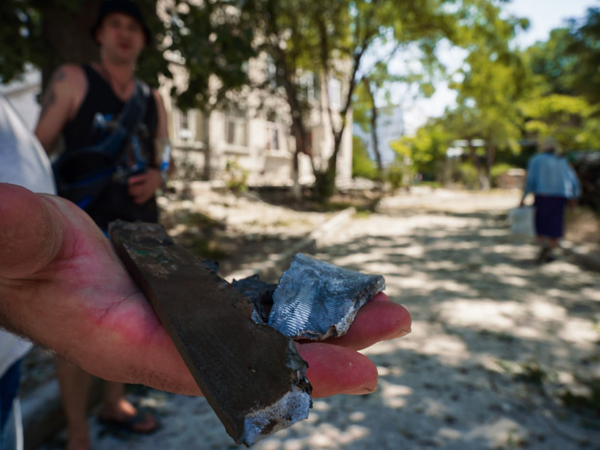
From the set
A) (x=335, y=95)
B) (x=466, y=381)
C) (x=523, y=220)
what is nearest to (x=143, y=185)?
(x=466, y=381)

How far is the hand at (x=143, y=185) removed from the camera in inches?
82.8

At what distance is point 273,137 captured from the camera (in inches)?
766

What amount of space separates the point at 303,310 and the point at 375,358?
246 cm

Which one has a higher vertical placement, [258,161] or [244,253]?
[258,161]

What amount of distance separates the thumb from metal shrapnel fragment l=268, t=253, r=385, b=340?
49cm

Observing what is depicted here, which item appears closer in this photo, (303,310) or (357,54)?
(303,310)

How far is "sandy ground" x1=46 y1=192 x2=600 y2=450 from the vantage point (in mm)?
2305

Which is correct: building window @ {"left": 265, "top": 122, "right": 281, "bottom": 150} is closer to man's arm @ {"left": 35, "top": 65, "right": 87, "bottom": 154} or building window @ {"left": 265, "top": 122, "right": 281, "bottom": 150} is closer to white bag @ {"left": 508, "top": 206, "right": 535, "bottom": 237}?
white bag @ {"left": 508, "top": 206, "right": 535, "bottom": 237}

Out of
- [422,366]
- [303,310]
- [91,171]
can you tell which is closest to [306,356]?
[303,310]

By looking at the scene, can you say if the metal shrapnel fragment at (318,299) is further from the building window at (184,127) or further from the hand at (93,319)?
the building window at (184,127)

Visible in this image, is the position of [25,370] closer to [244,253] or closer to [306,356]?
[306,356]

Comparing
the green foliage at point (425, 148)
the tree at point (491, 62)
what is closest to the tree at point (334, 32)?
the tree at point (491, 62)

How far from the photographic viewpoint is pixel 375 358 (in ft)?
10.7

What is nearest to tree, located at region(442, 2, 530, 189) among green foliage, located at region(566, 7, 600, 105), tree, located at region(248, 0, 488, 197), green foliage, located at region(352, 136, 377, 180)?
tree, located at region(248, 0, 488, 197)
